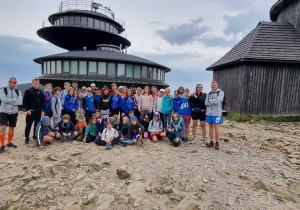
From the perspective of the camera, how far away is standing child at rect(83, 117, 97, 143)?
7464 millimetres

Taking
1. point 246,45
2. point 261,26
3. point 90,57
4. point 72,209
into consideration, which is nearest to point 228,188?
point 72,209

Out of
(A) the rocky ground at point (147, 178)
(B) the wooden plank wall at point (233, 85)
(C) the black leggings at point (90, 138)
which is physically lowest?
(A) the rocky ground at point (147, 178)

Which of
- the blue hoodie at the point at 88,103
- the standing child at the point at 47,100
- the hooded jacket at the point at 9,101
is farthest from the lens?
the blue hoodie at the point at 88,103

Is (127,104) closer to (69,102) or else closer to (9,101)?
(69,102)

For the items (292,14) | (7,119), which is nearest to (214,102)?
(7,119)

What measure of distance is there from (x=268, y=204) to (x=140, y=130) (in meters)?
4.74

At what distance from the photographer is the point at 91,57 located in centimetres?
2164

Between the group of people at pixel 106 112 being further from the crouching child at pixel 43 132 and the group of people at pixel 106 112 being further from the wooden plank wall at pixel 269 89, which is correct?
the wooden plank wall at pixel 269 89

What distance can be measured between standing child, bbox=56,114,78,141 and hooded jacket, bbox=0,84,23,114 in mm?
1665

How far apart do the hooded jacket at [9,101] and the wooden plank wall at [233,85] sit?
14.1m

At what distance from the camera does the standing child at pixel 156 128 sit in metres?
7.81

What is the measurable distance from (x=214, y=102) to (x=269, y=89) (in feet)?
Result: 32.1

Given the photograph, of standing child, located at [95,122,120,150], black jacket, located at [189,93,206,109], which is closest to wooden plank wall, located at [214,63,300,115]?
black jacket, located at [189,93,206,109]

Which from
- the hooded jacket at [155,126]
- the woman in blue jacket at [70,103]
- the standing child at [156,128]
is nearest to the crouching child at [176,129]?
the standing child at [156,128]
